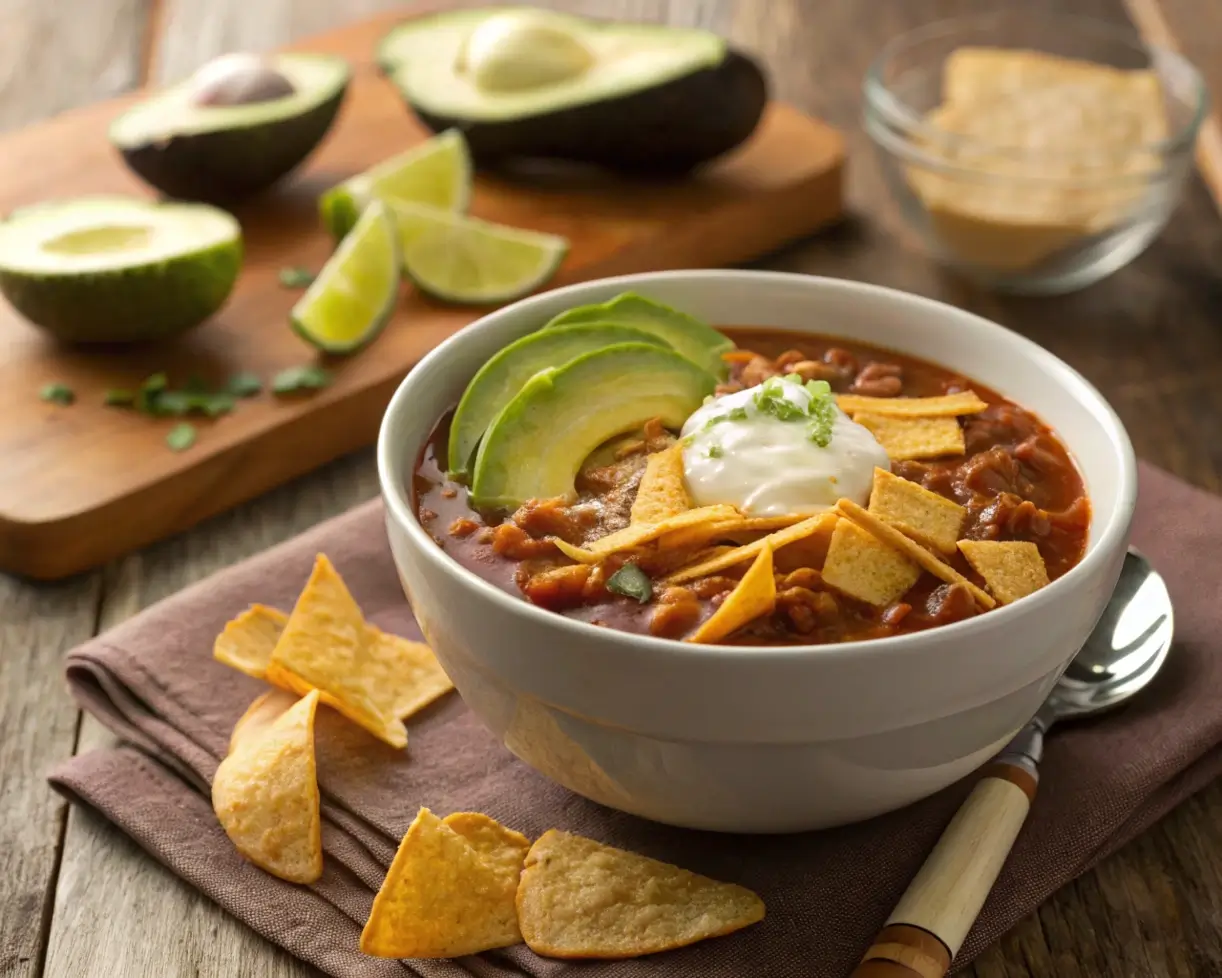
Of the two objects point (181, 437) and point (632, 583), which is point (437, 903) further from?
point (181, 437)

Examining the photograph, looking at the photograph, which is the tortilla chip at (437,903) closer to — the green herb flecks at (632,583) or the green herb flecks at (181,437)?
the green herb flecks at (632,583)

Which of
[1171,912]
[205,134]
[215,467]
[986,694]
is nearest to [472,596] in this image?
[986,694]

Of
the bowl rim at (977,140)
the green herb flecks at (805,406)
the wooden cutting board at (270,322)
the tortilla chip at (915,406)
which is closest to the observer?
the green herb flecks at (805,406)

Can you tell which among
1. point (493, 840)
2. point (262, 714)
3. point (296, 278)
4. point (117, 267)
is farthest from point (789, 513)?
point (296, 278)

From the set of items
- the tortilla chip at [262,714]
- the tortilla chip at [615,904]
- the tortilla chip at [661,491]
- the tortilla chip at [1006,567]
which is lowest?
the tortilla chip at [262,714]

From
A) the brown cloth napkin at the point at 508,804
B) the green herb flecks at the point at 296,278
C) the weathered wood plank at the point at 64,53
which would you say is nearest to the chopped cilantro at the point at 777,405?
the brown cloth napkin at the point at 508,804

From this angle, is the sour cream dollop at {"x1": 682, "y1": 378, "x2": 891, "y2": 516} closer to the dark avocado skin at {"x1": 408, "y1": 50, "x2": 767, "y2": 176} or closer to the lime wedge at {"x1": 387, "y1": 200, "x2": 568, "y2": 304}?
the lime wedge at {"x1": 387, "y1": 200, "x2": 568, "y2": 304}
